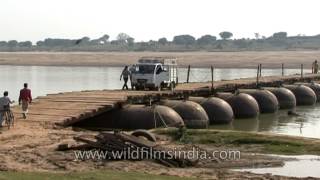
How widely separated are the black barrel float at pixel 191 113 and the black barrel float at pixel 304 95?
16.9 metres

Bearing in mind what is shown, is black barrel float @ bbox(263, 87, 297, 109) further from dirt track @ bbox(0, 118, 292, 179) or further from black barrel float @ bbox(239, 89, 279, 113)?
dirt track @ bbox(0, 118, 292, 179)

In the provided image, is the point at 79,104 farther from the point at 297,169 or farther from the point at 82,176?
the point at 82,176

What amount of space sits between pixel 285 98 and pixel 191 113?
1466 centimetres

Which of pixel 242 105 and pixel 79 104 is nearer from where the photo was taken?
pixel 79 104

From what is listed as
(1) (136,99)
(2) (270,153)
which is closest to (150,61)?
(1) (136,99)

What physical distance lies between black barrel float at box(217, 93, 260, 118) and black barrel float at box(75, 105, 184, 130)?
8402 mm

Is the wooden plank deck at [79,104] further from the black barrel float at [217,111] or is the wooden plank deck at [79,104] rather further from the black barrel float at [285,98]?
the black barrel float at [285,98]

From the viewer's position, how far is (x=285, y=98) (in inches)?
1615

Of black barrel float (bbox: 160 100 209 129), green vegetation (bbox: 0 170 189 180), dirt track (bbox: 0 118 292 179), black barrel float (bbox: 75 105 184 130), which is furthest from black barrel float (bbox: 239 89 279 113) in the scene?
green vegetation (bbox: 0 170 189 180)

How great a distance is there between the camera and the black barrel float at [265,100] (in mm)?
37812

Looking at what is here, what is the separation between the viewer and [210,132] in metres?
21.4

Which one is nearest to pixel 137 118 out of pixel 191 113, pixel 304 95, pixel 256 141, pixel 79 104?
pixel 79 104

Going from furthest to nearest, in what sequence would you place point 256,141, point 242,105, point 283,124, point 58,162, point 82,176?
point 242,105 → point 283,124 → point 256,141 → point 58,162 → point 82,176

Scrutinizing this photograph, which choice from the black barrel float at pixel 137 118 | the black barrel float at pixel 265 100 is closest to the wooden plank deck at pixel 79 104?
the black barrel float at pixel 137 118
